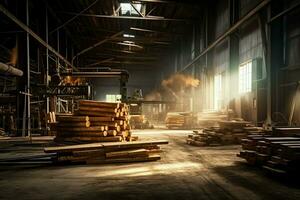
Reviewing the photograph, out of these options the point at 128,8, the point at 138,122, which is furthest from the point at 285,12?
the point at 128,8

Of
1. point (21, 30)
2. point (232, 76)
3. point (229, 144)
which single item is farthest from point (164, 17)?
point (229, 144)

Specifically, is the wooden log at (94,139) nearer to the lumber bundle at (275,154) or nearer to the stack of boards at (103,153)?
the stack of boards at (103,153)

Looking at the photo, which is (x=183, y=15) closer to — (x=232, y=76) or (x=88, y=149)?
(x=232, y=76)

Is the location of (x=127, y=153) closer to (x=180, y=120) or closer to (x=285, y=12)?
(x=285, y=12)

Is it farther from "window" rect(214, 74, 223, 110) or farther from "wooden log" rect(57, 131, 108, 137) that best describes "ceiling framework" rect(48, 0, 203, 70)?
"wooden log" rect(57, 131, 108, 137)

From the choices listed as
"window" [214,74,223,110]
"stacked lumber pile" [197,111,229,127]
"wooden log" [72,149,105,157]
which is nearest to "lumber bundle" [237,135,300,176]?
"wooden log" [72,149,105,157]

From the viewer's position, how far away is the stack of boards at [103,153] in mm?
8170

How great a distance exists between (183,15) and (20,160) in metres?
22.0

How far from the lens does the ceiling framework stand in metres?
24.6

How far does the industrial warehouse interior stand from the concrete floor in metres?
0.03

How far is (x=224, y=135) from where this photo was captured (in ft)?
41.0

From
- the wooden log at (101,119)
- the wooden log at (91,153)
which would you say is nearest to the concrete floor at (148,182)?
the wooden log at (91,153)

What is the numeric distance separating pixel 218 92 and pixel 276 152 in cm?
1596

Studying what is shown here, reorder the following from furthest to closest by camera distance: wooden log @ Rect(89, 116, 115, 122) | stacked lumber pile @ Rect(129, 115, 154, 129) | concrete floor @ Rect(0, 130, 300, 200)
Result: stacked lumber pile @ Rect(129, 115, 154, 129) → wooden log @ Rect(89, 116, 115, 122) → concrete floor @ Rect(0, 130, 300, 200)
